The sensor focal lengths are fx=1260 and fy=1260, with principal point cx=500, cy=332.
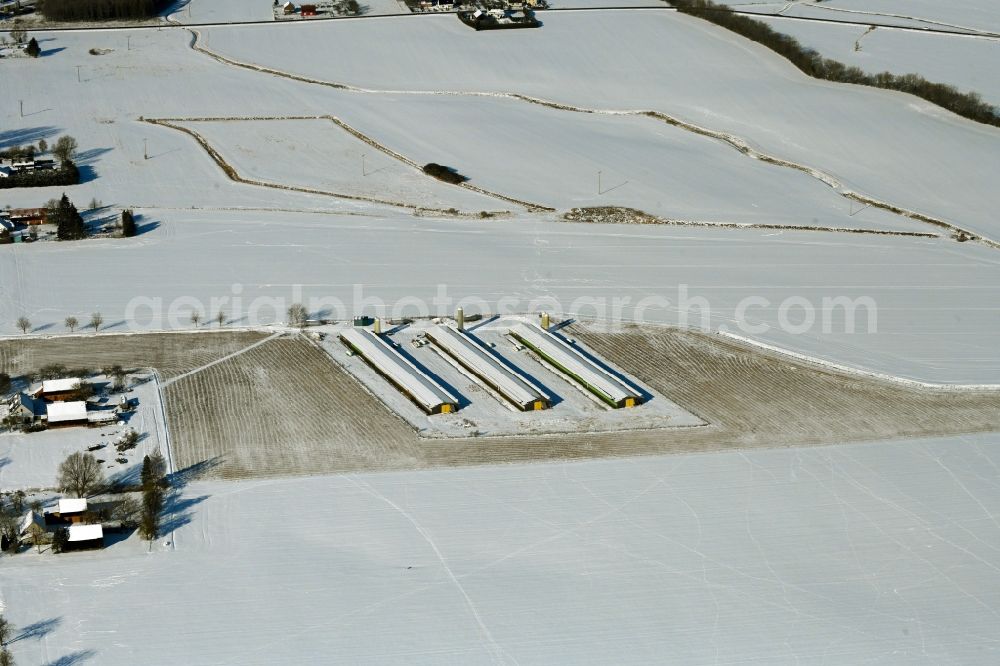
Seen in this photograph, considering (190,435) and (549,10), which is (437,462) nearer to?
(190,435)

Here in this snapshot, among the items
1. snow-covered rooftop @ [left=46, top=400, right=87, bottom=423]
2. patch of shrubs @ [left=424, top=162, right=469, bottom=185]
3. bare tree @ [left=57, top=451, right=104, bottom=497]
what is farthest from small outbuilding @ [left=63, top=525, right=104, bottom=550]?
patch of shrubs @ [left=424, top=162, right=469, bottom=185]

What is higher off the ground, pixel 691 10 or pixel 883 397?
pixel 691 10

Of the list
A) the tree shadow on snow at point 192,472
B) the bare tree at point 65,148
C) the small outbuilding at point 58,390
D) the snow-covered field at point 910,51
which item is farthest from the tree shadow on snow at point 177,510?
the snow-covered field at point 910,51

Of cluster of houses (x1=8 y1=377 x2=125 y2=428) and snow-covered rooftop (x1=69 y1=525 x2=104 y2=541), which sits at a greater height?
cluster of houses (x1=8 y1=377 x2=125 y2=428)

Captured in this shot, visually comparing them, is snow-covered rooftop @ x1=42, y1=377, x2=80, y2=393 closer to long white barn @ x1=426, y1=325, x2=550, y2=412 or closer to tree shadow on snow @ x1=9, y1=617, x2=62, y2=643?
tree shadow on snow @ x1=9, y1=617, x2=62, y2=643

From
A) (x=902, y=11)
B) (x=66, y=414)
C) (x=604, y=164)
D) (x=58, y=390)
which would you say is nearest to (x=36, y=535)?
(x=66, y=414)

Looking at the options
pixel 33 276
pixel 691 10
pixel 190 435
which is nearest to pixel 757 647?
pixel 190 435

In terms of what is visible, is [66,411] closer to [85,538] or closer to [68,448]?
[68,448]
